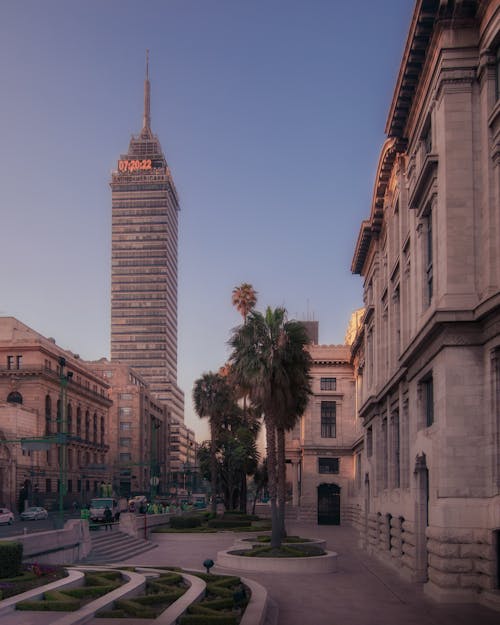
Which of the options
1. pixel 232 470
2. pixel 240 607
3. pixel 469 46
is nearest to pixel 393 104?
pixel 469 46

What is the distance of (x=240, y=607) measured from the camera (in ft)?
69.9

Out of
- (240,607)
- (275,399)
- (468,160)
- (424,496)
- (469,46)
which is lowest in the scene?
(240,607)

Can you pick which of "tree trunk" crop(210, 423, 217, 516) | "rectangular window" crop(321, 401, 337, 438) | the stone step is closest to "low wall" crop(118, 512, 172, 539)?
the stone step

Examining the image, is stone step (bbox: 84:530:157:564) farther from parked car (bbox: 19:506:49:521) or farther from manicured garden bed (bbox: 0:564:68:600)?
parked car (bbox: 19:506:49:521)

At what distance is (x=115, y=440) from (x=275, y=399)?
373 feet

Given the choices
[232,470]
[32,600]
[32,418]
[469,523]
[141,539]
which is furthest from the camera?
[32,418]

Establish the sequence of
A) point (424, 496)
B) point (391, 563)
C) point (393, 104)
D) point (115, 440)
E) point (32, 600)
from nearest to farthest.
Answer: point (32, 600), point (424, 496), point (393, 104), point (391, 563), point (115, 440)

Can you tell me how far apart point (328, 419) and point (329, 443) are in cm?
222

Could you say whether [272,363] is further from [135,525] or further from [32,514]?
[32,514]

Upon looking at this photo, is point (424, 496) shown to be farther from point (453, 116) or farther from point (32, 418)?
point (32, 418)

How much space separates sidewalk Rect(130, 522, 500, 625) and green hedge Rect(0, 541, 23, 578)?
26.0 feet

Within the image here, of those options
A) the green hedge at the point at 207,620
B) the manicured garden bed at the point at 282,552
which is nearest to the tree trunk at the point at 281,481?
the manicured garden bed at the point at 282,552

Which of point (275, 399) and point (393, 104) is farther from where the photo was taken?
point (275, 399)

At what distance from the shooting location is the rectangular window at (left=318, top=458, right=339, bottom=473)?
239 ft
